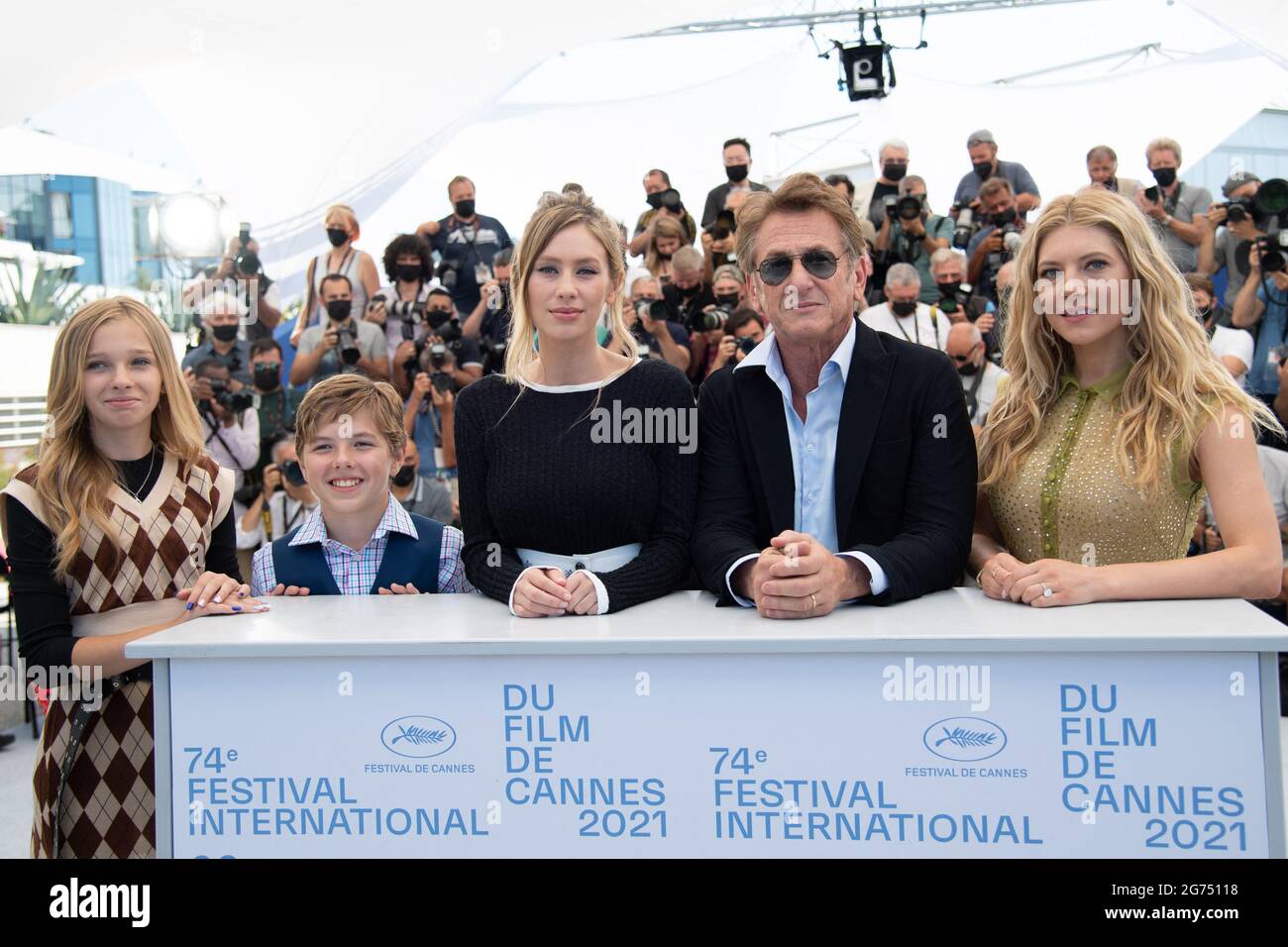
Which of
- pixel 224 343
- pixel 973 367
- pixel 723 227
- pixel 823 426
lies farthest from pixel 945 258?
pixel 823 426

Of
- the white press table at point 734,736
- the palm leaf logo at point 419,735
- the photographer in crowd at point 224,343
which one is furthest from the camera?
the photographer in crowd at point 224,343

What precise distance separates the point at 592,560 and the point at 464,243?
5.10 meters

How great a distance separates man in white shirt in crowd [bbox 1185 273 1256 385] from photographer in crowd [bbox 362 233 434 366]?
13.3ft

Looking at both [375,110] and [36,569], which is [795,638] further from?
[375,110]

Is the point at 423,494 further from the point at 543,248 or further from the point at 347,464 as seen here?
the point at 543,248

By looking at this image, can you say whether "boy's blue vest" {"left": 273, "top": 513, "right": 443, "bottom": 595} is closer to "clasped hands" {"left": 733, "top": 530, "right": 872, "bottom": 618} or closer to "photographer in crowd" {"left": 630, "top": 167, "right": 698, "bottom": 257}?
"clasped hands" {"left": 733, "top": 530, "right": 872, "bottom": 618}

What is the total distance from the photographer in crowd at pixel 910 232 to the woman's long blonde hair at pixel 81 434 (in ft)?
15.7

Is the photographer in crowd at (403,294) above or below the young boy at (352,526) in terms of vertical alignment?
above

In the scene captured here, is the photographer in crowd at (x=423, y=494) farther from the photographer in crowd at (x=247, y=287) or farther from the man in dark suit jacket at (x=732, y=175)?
the man in dark suit jacket at (x=732, y=175)

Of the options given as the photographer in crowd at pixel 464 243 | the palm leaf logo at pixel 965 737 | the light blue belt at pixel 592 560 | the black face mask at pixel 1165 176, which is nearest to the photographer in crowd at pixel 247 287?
the photographer in crowd at pixel 464 243

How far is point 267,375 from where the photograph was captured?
20.2 ft

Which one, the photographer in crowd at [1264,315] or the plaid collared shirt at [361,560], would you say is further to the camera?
the photographer in crowd at [1264,315]

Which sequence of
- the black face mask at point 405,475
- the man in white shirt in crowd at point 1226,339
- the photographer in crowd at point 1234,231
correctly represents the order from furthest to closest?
the photographer in crowd at point 1234,231
the man in white shirt in crowd at point 1226,339
the black face mask at point 405,475

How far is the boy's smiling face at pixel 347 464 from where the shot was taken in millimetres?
2340
